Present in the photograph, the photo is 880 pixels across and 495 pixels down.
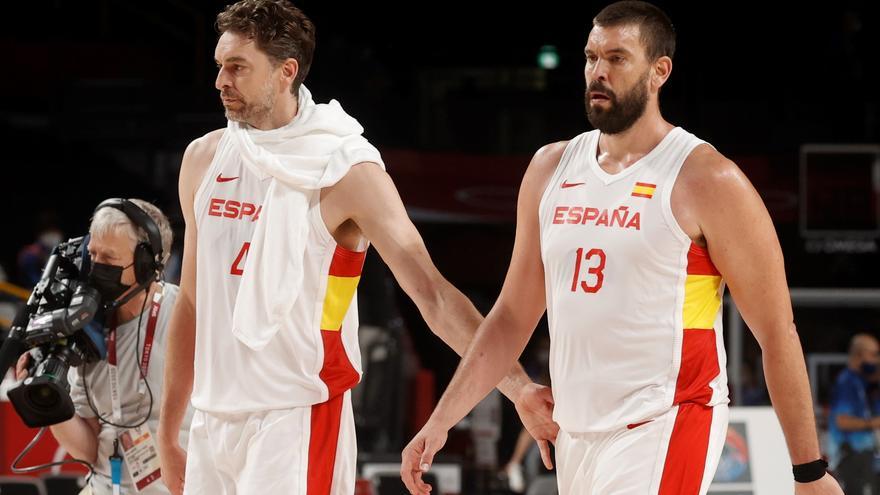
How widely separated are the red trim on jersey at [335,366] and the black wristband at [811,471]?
47.9 inches

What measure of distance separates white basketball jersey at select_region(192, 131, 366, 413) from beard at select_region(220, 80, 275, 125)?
0.11 metres

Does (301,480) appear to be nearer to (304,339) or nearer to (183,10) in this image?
(304,339)

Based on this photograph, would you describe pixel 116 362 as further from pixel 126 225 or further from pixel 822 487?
pixel 822 487

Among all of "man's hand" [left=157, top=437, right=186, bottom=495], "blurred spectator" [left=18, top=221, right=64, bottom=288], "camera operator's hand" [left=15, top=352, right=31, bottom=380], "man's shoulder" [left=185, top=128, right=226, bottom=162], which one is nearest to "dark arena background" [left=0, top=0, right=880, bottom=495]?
"blurred spectator" [left=18, top=221, right=64, bottom=288]

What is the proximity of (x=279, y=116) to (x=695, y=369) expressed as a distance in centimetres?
138

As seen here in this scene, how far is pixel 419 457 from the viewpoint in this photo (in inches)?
135

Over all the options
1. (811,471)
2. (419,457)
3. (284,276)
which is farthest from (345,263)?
(811,471)

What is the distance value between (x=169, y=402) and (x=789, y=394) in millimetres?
1811

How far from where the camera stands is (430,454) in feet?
11.3

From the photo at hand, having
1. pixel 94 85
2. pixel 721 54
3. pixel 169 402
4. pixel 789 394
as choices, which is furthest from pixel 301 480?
pixel 721 54

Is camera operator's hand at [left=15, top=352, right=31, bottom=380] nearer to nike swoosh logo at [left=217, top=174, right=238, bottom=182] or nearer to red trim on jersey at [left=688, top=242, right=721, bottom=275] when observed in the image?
nike swoosh logo at [left=217, top=174, right=238, bottom=182]

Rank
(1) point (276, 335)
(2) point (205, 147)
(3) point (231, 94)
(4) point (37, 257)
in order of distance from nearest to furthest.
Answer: (1) point (276, 335), (3) point (231, 94), (2) point (205, 147), (4) point (37, 257)

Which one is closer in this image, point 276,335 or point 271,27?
point 276,335

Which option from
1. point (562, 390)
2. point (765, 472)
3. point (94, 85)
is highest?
point (94, 85)
